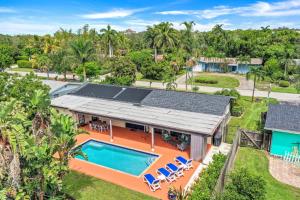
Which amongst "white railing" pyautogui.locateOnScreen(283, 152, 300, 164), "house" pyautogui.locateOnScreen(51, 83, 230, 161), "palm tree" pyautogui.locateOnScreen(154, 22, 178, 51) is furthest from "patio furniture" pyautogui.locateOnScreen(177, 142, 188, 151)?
"palm tree" pyautogui.locateOnScreen(154, 22, 178, 51)

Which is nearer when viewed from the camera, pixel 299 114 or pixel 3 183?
pixel 3 183

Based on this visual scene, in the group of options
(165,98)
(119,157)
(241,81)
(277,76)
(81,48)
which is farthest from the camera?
(241,81)

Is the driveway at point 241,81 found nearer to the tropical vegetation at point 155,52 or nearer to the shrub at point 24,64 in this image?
the tropical vegetation at point 155,52

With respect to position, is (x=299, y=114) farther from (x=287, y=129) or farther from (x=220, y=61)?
(x=220, y=61)

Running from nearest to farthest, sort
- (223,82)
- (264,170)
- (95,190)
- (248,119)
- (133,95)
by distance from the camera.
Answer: (95,190)
(264,170)
(133,95)
(248,119)
(223,82)

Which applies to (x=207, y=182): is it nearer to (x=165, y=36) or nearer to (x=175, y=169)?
(x=175, y=169)

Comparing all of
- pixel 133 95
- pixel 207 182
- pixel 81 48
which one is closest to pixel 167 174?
pixel 207 182

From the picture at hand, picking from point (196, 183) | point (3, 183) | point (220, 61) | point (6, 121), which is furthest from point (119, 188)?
point (220, 61)
